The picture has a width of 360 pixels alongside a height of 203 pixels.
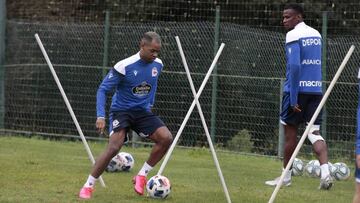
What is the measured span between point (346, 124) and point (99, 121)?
6425 mm

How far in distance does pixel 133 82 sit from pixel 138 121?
0.44 m

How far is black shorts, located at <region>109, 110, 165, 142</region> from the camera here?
30.6 feet

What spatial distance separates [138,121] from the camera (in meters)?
9.43

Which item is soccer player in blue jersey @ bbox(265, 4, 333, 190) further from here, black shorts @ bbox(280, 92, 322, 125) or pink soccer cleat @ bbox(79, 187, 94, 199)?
pink soccer cleat @ bbox(79, 187, 94, 199)

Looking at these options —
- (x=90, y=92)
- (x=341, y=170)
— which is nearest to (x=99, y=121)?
(x=341, y=170)

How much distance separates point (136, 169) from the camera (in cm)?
1192

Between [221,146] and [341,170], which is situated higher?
[341,170]

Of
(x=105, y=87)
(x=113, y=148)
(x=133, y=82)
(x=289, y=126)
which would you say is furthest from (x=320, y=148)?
(x=105, y=87)

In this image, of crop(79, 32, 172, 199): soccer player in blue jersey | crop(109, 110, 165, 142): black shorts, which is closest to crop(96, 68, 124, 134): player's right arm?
crop(79, 32, 172, 199): soccer player in blue jersey

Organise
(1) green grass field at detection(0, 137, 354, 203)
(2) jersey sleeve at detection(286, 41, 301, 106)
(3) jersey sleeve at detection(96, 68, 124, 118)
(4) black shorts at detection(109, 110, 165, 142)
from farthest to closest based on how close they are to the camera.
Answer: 1. (2) jersey sleeve at detection(286, 41, 301, 106)
2. (4) black shorts at detection(109, 110, 165, 142)
3. (1) green grass field at detection(0, 137, 354, 203)
4. (3) jersey sleeve at detection(96, 68, 124, 118)

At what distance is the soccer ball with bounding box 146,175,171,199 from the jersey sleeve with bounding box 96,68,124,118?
2.94 ft

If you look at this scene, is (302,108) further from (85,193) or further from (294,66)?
Result: (85,193)

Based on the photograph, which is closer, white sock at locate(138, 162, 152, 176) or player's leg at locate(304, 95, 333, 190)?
white sock at locate(138, 162, 152, 176)

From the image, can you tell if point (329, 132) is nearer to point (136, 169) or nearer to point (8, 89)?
point (136, 169)
